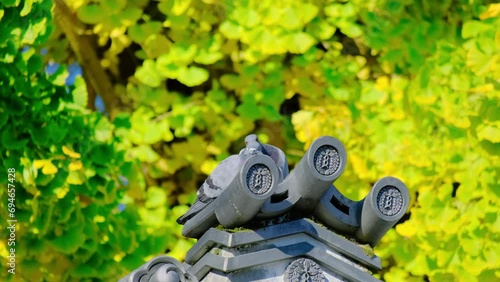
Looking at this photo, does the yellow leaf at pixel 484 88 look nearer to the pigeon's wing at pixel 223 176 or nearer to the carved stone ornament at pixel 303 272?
the pigeon's wing at pixel 223 176

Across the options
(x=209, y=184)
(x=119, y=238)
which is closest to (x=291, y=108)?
(x=119, y=238)

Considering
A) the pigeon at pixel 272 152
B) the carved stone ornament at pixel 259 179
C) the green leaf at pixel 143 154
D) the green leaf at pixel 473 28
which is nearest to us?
the carved stone ornament at pixel 259 179

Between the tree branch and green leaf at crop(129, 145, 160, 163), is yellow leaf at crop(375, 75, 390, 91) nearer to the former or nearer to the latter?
green leaf at crop(129, 145, 160, 163)

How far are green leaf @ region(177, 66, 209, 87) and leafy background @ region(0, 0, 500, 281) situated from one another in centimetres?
2

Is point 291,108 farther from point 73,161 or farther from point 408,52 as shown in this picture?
point 73,161

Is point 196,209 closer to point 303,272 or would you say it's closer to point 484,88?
point 303,272

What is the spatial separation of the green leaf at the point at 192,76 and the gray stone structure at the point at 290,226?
13.0ft

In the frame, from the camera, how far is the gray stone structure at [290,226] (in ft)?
16.4

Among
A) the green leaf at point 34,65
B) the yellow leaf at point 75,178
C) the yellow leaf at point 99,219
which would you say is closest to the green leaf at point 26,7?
the green leaf at point 34,65

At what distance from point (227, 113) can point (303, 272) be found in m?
5.07

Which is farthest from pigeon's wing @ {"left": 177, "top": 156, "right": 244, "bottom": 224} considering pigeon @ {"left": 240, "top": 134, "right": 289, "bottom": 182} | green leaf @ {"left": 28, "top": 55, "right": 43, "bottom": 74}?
green leaf @ {"left": 28, "top": 55, "right": 43, "bottom": 74}

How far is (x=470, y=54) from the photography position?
816cm

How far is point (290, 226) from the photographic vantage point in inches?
205

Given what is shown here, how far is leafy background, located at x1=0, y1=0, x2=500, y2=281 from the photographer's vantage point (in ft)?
27.2
